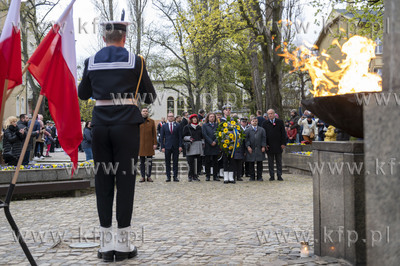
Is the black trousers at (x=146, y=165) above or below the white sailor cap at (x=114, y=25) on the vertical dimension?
below

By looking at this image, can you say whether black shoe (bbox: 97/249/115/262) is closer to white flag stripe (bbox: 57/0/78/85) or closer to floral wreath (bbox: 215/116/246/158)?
white flag stripe (bbox: 57/0/78/85)

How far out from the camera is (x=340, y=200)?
14.9 ft

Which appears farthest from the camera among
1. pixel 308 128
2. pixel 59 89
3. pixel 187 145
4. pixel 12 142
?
pixel 308 128

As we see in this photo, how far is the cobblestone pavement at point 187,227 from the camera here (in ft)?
16.9

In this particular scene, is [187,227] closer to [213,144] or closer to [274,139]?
[213,144]

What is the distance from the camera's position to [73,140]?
193 inches

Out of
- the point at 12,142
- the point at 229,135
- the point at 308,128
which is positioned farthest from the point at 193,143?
the point at 308,128

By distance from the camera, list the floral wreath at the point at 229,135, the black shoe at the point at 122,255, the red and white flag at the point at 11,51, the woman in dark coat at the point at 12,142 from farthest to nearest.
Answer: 1. the floral wreath at the point at 229,135
2. the woman in dark coat at the point at 12,142
3. the black shoe at the point at 122,255
4. the red and white flag at the point at 11,51

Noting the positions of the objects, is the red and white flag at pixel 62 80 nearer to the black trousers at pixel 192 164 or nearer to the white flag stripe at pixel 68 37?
the white flag stripe at pixel 68 37

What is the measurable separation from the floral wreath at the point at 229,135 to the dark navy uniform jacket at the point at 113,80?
9808 millimetres

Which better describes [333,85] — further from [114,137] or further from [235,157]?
[235,157]

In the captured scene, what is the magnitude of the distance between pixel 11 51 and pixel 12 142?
1042 centimetres

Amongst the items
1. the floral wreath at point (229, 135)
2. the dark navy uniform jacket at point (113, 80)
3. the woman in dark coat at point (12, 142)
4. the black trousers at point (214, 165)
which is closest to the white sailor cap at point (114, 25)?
the dark navy uniform jacket at point (113, 80)

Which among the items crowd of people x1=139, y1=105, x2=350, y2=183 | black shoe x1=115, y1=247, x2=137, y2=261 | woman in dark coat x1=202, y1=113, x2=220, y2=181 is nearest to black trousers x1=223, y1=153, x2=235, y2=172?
crowd of people x1=139, y1=105, x2=350, y2=183
